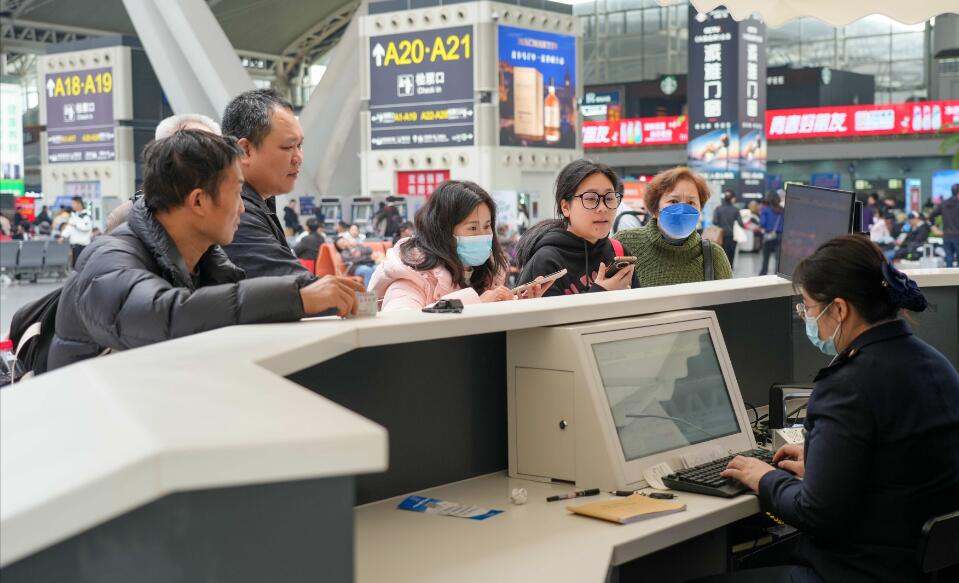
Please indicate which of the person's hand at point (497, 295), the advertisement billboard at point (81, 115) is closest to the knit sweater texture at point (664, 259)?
the person's hand at point (497, 295)

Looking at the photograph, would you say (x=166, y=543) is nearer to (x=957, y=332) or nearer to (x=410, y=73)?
(x=957, y=332)

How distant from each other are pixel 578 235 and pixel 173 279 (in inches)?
73.6

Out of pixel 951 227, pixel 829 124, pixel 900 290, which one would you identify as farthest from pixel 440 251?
pixel 829 124

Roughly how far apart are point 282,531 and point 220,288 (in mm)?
1125

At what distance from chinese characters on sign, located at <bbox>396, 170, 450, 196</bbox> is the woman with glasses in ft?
48.0

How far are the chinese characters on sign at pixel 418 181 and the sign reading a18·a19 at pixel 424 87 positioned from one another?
0.62 m

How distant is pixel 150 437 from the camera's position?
0.92m

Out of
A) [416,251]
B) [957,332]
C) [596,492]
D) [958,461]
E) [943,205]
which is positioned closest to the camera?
[958,461]

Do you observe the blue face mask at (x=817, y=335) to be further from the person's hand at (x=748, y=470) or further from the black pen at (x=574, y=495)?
the black pen at (x=574, y=495)

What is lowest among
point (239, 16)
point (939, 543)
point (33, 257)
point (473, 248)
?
point (939, 543)

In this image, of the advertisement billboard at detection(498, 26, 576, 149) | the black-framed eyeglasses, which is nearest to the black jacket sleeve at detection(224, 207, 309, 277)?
the black-framed eyeglasses

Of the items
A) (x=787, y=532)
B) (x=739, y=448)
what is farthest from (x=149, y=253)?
(x=787, y=532)

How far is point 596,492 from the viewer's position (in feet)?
7.98

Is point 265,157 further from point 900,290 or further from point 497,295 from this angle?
point 900,290
